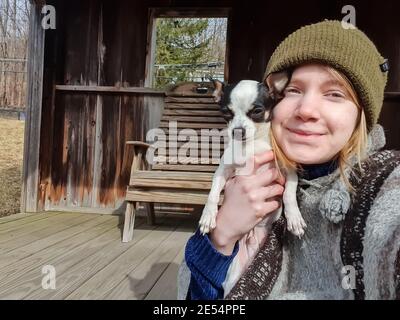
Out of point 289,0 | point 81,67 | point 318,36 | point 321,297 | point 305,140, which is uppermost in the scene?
point 289,0

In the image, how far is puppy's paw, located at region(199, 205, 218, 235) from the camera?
1.29 metres

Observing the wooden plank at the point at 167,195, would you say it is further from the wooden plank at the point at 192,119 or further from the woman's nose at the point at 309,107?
the woman's nose at the point at 309,107

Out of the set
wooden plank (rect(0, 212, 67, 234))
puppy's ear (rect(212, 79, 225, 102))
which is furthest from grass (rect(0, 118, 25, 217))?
puppy's ear (rect(212, 79, 225, 102))

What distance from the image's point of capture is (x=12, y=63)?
9047 mm

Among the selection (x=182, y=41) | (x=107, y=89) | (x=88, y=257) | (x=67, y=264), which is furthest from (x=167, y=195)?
(x=182, y=41)

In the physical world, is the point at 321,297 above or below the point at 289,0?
below

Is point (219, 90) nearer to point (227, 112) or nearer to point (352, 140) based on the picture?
point (227, 112)

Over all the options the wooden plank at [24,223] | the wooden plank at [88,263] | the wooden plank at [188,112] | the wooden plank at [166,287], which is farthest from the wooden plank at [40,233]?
the wooden plank at [188,112]

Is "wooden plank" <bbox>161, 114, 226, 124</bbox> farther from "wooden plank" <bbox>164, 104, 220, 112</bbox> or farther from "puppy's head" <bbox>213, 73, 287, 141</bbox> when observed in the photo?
"puppy's head" <bbox>213, 73, 287, 141</bbox>

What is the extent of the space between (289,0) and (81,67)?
2233mm

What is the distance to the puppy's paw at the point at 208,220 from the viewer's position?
129 cm

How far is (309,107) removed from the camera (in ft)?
3.35

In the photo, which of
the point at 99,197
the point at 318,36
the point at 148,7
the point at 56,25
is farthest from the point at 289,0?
the point at 318,36
